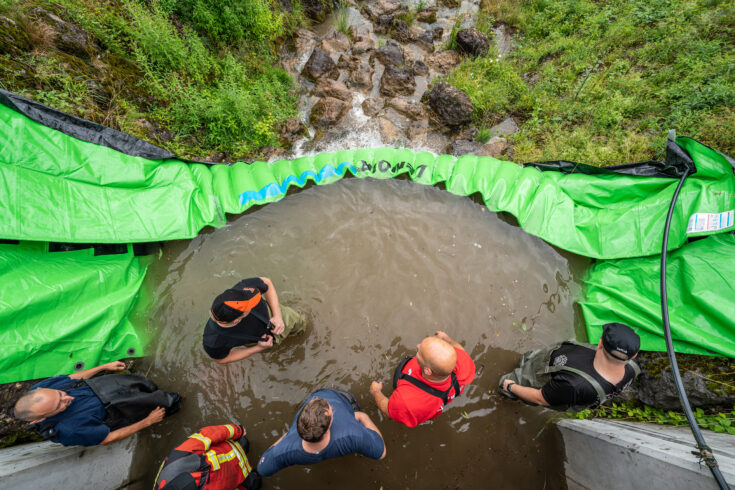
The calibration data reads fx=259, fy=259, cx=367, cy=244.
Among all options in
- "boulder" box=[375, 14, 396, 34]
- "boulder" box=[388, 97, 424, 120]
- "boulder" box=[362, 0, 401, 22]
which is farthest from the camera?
"boulder" box=[362, 0, 401, 22]

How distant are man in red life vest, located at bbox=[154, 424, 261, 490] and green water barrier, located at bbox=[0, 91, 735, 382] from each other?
1734mm

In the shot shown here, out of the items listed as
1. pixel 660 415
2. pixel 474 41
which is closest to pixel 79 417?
pixel 660 415

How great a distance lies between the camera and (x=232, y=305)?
1899 millimetres

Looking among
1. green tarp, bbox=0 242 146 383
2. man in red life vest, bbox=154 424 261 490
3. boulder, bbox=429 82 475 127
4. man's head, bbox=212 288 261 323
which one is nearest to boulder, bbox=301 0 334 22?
boulder, bbox=429 82 475 127

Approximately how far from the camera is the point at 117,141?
310cm

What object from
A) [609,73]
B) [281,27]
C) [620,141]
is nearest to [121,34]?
[281,27]

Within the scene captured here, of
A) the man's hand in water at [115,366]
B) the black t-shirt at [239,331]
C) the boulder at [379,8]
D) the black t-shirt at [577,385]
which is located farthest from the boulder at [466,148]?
the man's hand in water at [115,366]

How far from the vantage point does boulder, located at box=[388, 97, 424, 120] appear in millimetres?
5273

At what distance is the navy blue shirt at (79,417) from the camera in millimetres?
1863

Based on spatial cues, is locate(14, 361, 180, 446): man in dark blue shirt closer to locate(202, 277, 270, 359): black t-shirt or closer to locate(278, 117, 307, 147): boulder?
locate(202, 277, 270, 359): black t-shirt

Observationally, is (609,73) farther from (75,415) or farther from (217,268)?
(75,415)

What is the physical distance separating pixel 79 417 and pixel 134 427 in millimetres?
474

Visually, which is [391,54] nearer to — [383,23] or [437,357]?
[383,23]

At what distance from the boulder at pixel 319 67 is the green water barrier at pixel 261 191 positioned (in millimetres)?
3030
